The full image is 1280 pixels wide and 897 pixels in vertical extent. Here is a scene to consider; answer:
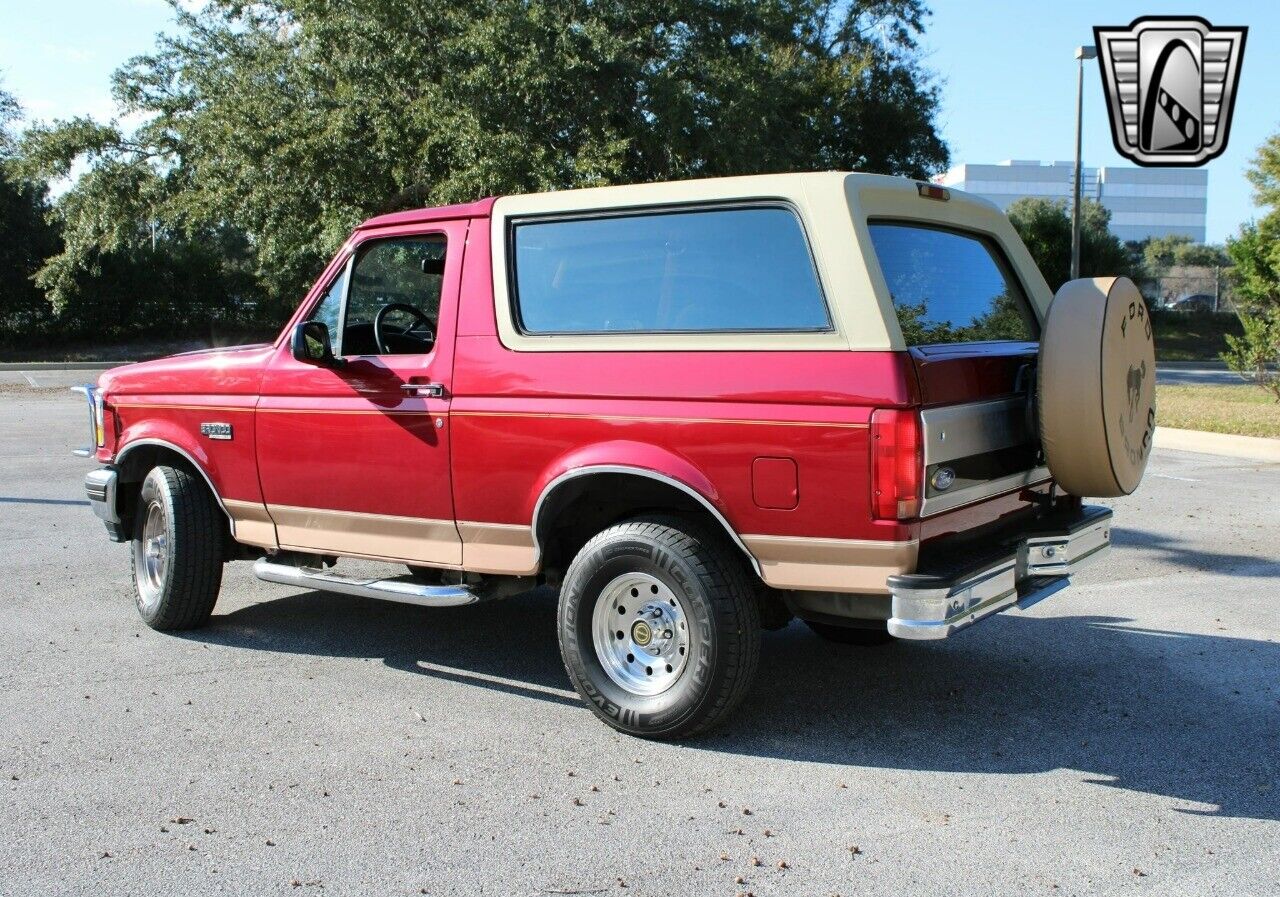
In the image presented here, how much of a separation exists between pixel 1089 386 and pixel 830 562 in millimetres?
1191

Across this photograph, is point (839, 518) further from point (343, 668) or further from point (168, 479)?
point (168, 479)

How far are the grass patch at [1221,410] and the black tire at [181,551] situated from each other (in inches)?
498

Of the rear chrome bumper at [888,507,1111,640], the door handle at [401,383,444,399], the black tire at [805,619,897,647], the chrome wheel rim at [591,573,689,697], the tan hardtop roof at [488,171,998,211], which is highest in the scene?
the tan hardtop roof at [488,171,998,211]

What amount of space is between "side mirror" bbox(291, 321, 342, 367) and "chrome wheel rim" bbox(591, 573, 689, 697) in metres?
1.78

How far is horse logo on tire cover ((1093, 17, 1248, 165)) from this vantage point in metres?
11.8

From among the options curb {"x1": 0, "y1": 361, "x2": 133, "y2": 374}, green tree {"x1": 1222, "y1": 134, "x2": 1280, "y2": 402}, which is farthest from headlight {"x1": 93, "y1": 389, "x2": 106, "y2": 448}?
curb {"x1": 0, "y1": 361, "x2": 133, "y2": 374}

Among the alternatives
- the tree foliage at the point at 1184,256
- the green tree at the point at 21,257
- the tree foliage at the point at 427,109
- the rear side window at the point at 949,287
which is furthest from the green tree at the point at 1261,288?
the tree foliage at the point at 1184,256

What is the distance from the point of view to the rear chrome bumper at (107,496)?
6395 mm

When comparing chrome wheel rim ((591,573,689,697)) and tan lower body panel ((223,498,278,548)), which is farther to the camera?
tan lower body panel ((223,498,278,548))

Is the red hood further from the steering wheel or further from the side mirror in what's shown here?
the steering wheel

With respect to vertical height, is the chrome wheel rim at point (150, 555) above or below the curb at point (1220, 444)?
above

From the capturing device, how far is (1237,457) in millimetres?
13359

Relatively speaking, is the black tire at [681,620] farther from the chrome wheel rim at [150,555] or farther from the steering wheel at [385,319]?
the chrome wheel rim at [150,555]

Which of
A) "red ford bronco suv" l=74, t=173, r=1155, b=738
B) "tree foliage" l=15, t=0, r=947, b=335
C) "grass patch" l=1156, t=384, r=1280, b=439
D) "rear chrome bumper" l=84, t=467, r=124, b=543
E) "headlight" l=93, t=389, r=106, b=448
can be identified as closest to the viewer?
"red ford bronco suv" l=74, t=173, r=1155, b=738
